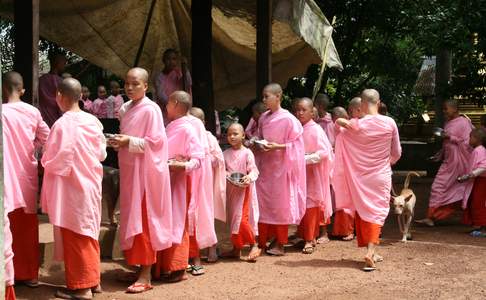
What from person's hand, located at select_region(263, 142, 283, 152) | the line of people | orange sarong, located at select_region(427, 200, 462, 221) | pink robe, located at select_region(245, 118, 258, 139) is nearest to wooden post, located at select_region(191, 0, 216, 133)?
pink robe, located at select_region(245, 118, 258, 139)

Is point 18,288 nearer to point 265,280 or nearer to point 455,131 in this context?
point 265,280

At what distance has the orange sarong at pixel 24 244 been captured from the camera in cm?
658

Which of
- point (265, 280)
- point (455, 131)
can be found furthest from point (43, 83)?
point (455, 131)

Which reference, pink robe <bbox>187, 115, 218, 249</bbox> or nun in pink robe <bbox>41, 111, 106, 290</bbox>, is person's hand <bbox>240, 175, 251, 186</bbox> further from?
nun in pink robe <bbox>41, 111, 106, 290</bbox>

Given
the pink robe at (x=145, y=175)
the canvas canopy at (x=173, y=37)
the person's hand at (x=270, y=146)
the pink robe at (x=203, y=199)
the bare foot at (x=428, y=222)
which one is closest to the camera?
the pink robe at (x=145, y=175)

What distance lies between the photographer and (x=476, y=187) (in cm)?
1131

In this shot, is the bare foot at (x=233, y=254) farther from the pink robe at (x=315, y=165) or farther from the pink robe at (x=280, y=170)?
the pink robe at (x=315, y=165)

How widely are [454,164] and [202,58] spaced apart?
173 inches

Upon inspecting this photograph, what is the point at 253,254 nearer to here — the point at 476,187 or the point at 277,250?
the point at 277,250

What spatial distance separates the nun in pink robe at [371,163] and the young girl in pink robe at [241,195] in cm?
115

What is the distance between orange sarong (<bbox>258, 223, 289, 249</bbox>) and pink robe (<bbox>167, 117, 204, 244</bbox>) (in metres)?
1.92

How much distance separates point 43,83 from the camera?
9750 millimetres

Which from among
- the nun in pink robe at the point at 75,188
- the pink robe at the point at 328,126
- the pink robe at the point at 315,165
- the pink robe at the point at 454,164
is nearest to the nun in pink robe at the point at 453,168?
the pink robe at the point at 454,164

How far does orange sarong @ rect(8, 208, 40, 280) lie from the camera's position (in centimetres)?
658
